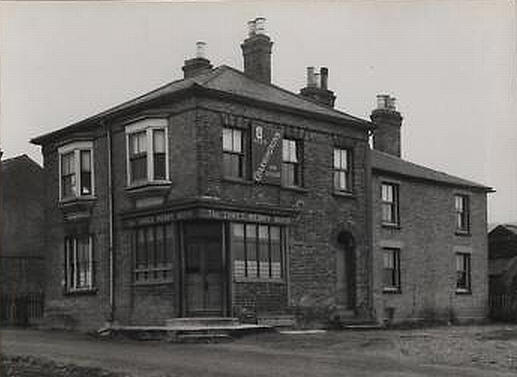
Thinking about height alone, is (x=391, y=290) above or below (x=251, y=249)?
below

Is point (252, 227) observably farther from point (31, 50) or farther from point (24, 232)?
point (24, 232)

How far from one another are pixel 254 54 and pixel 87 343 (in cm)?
1060

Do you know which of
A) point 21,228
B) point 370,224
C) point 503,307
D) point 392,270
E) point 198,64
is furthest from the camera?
point 21,228

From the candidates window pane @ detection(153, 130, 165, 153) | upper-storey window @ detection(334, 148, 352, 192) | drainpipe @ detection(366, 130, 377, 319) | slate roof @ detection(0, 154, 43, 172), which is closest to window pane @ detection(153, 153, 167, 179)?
window pane @ detection(153, 130, 165, 153)

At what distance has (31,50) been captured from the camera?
40.9 feet

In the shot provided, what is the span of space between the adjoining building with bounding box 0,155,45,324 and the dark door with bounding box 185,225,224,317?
1071cm

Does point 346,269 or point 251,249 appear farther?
point 346,269

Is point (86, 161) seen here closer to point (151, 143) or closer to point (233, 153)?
point (151, 143)

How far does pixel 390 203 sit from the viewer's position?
26703 millimetres

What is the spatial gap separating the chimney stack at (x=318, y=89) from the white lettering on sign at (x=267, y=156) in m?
5.83

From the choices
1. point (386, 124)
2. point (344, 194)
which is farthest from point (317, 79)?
point (344, 194)

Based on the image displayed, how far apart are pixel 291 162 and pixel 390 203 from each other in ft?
17.9

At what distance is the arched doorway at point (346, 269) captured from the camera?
944 inches

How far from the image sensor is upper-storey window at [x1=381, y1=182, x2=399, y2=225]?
2648cm
